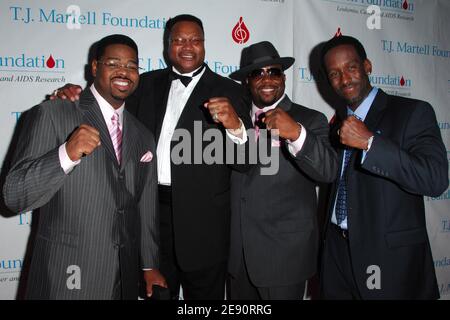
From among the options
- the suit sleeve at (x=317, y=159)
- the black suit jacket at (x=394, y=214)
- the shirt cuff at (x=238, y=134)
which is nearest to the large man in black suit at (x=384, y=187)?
the black suit jacket at (x=394, y=214)

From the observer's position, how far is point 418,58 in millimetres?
3715

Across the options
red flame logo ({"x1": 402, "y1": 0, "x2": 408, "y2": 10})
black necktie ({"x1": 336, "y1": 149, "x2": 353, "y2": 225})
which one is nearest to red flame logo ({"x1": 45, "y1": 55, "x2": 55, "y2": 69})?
black necktie ({"x1": 336, "y1": 149, "x2": 353, "y2": 225})

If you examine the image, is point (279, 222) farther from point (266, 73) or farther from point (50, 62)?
point (50, 62)

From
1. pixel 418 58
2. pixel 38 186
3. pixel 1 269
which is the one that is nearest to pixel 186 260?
pixel 38 186

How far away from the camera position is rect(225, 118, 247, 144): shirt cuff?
1.85 m

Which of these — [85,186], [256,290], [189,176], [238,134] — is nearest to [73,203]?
[85,186]

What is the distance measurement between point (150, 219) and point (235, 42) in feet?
6.29

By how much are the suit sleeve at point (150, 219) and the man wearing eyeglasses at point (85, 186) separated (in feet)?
0.36

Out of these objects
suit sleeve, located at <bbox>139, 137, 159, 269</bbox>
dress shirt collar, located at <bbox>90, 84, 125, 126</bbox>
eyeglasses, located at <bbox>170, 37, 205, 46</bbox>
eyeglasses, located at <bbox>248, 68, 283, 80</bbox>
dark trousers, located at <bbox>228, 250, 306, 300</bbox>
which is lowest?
dark trousers, located at <bbox>228, 250, 306, 300</bbox>

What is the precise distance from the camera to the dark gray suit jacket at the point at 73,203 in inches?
60.2

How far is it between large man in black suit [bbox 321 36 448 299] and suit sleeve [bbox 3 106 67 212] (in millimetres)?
1415

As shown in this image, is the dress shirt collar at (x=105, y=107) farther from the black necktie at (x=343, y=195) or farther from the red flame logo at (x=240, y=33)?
the red flame logo at (x=240, y=33)

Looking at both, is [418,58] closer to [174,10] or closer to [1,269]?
[174,10]

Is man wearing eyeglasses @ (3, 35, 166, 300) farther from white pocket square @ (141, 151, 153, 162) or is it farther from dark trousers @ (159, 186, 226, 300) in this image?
dark trousers @ (159, 186, 226, 300)
